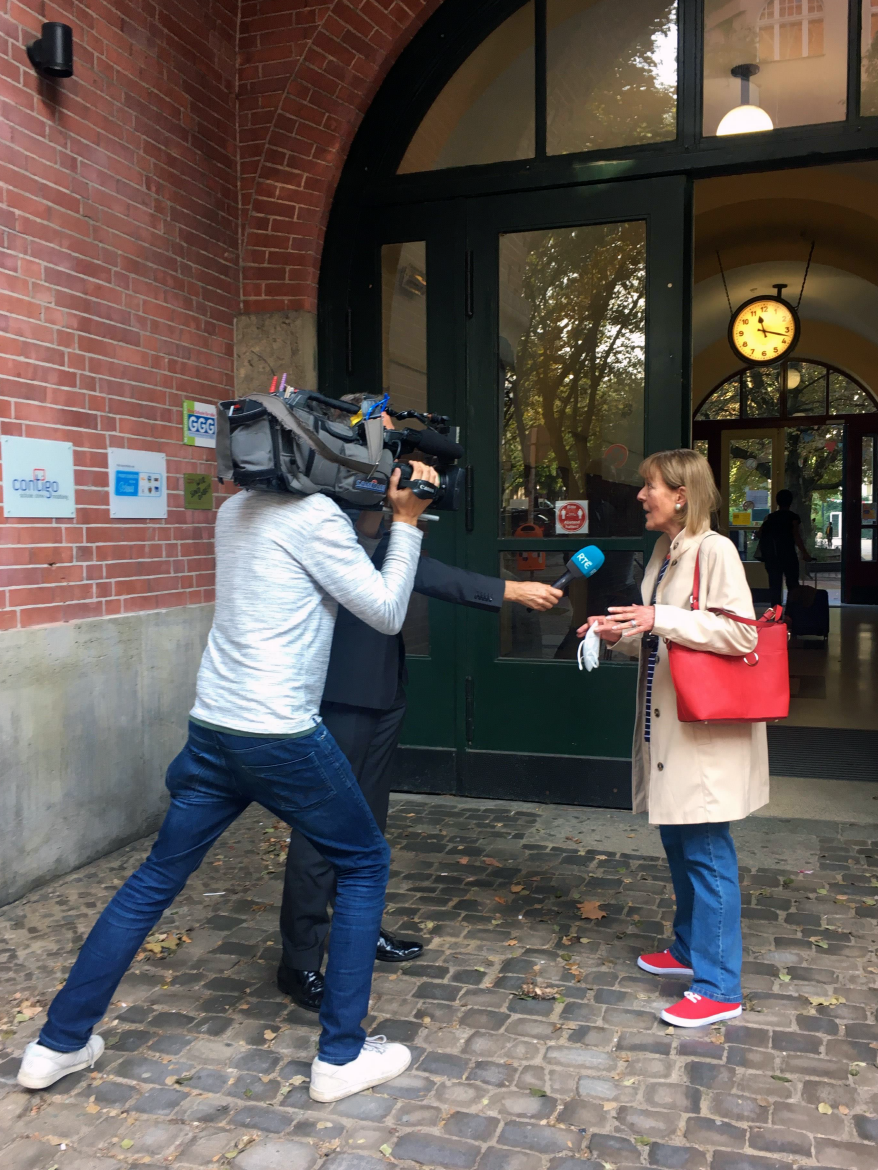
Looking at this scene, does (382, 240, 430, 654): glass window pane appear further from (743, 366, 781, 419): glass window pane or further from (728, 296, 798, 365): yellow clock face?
(743, 366, 781, 419): glass window pane

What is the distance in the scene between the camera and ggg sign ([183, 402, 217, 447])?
5449mm

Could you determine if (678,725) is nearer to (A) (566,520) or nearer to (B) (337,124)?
(A) (566,520)

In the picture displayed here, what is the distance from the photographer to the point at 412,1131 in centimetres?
261

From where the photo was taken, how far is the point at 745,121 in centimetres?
524

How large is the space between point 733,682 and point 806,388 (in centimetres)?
1704

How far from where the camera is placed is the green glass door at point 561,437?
17.6 feet

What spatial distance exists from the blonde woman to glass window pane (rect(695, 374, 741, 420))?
52.0ft

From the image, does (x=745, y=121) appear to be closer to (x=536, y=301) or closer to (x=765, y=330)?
(x=536, y=301)

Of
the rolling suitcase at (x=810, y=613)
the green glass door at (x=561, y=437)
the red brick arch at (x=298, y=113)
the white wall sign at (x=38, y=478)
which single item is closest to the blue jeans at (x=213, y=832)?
the white wall sign at (x=38, y=478)

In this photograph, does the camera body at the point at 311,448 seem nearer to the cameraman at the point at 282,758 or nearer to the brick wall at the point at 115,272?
the cameraman at the point at 282,758

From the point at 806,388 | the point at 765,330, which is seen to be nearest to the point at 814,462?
the point at 806,388

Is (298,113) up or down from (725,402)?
up

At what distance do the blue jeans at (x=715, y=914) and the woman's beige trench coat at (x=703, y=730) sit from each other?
0.14m

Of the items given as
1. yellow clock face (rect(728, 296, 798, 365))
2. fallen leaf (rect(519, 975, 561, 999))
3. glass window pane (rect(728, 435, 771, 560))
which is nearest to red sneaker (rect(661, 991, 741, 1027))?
fallen leaf (rect(519, 975, 561, 999))
